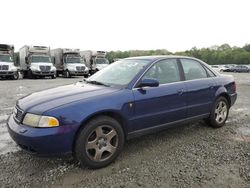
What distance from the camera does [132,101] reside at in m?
3.64

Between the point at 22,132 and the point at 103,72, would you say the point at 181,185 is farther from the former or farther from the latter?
the point at 103,72

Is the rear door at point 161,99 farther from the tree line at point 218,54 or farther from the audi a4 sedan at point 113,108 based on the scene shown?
the tree line at point 218,54

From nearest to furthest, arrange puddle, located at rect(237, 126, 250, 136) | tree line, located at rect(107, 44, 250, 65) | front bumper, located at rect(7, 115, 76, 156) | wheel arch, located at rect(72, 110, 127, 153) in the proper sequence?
1. front bumper, located at rect(7, 115, 76, 156)
2. wheel arch, located at rect(72, 110, 127, 153)
3. puddle, located at rect(237, 126, 250, 136)
4. tree line, located at rect(107, 44, 250, 65)

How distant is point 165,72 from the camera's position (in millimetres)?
4332

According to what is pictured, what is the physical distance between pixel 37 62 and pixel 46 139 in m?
20.2

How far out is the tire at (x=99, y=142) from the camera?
320 centimetres

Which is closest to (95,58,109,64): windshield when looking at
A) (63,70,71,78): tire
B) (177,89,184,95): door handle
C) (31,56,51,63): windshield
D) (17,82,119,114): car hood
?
(63,70,71,78): tire

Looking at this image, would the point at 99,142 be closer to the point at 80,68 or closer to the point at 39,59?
the point at 39,59

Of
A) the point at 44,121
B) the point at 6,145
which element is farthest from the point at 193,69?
the point at 6,145

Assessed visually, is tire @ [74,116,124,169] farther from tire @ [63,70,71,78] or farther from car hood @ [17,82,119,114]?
tire @ [63,70,71,78]

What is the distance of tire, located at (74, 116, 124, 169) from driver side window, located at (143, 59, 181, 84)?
1.06 metres

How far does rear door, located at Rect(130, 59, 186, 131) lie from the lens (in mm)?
3764

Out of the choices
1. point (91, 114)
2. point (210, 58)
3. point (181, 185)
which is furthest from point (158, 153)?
point (210, 58)

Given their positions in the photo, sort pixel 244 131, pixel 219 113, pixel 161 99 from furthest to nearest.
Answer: pixel 219 113 < pixel 244 131 < pixel 161 99
